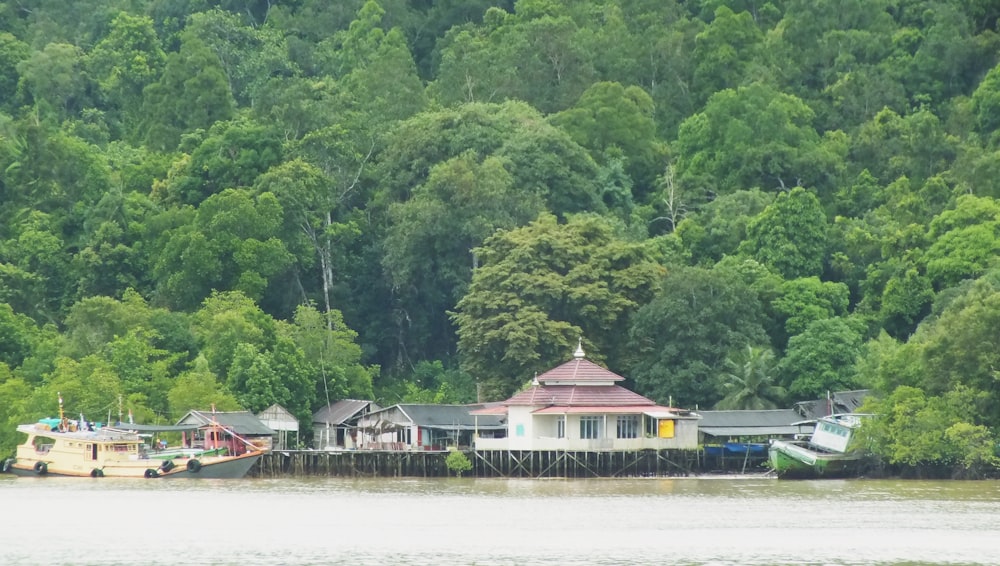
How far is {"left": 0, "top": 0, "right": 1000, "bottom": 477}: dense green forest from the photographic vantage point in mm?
78438

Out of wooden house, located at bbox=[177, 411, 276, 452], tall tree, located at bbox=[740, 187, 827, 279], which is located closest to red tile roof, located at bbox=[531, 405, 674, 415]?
wooden house, located at bbox=[177, 411, 276, 452]

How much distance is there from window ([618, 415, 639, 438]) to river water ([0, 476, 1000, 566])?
3623mm

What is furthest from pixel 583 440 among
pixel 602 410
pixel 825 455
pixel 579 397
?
pixel 825 455

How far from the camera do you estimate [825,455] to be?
72.1 meters

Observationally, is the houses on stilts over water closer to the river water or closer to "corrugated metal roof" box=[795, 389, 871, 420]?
"corrugated metal roof" box=[795, 389, 871, 420]

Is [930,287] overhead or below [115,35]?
below

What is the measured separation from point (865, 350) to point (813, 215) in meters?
9.66

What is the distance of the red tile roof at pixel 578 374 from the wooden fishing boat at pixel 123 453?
35.1 feet

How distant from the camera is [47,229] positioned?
91250 mm

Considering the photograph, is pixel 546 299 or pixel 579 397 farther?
pixel 546 299

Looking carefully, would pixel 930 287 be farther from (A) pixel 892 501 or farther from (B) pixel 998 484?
(A) pixel 892 501

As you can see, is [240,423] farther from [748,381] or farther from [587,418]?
[748,381]

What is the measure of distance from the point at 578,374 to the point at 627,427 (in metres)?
2.59

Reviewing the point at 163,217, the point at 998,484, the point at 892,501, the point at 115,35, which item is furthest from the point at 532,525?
the point at 115,35
